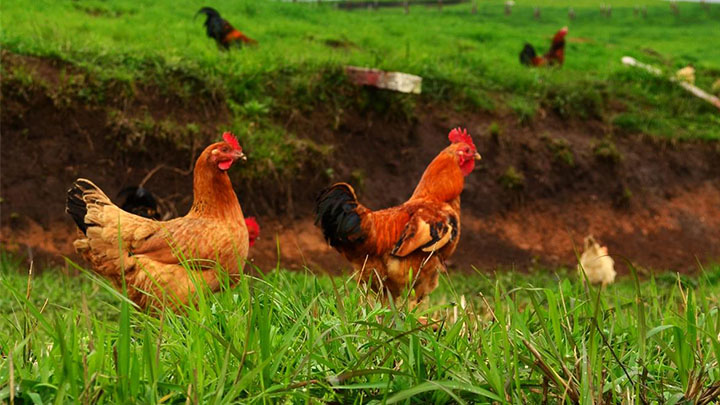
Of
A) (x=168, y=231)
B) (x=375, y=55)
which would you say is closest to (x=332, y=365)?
(x=168, y=231)

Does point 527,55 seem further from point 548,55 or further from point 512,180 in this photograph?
point 512,180

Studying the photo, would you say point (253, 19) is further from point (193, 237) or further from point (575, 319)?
point (575, 319)

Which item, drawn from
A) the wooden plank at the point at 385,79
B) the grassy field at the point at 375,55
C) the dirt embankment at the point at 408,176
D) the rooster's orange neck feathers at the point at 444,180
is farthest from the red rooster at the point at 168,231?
the wooden plank at the point at 385,79

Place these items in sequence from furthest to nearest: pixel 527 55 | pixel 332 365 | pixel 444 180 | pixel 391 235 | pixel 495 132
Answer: pixel 527 55
pixel 495 132
pixel 444 180
pixel 391 235
pixel 332 365

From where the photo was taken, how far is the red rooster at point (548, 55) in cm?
1512

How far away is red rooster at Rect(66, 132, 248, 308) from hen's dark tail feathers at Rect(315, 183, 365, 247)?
576 millimetres

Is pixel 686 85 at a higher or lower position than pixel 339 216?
lower

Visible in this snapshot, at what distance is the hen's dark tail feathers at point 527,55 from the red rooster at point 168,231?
11833 mm

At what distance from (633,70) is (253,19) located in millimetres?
7600

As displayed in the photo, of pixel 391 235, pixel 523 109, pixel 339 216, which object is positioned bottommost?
pixel 523 109

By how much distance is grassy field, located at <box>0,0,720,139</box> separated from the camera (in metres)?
9.31

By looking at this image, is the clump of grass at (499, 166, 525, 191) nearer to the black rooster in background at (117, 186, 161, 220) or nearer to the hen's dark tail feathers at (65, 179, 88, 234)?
the black rooster in background at (117, 186, 161, 220)

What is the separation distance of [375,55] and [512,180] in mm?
2689

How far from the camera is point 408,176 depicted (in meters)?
10.3
